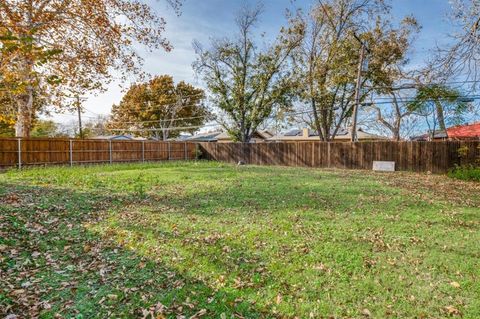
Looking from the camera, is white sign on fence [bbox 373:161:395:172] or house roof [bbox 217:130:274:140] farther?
house roof [bbox 217:130:274:140]

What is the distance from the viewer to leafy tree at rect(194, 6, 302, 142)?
23.2m

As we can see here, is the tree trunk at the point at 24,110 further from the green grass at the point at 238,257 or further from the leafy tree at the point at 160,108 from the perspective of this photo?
the leafy tree at the point at 160,108

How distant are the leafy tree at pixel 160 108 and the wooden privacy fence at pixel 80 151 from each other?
13.3m

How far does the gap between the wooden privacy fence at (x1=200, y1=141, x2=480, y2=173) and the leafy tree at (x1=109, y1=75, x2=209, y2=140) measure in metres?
14.1

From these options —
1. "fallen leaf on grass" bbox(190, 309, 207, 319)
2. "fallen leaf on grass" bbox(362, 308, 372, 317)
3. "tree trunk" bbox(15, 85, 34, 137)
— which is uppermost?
"tree trunk" bbox(15, 85, 34, 137)

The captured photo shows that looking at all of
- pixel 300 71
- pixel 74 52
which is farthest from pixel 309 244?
pixel 300 71

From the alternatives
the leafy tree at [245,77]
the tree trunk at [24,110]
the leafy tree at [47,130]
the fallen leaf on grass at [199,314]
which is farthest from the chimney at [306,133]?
the fallen leaf on grass at [199,314]

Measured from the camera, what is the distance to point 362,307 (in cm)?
288

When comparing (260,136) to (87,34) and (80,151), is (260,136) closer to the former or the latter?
(80,151)

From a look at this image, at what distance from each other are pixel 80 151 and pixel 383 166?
1575 centimetres

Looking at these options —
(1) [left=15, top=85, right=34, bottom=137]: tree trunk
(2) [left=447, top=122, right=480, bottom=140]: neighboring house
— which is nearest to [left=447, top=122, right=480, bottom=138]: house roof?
(2) [left=447, top=122, right=480, bottom=140]: neighboring house

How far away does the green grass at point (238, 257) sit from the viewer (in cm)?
296

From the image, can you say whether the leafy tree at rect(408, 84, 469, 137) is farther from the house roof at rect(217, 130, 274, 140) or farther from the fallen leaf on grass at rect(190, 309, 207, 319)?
the house roof at rect(217, 130, 274, 140)

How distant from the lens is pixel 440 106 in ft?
61.3
